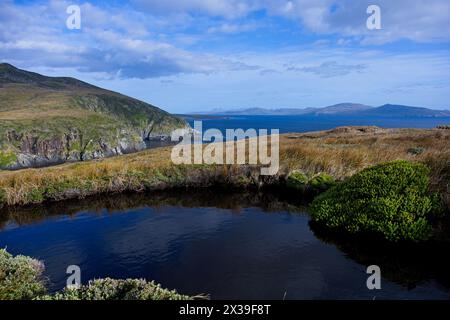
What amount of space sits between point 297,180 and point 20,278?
16.1 m

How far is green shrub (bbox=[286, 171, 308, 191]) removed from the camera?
22.7 m

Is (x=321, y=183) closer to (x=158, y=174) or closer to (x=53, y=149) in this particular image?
(x=158, y=174)

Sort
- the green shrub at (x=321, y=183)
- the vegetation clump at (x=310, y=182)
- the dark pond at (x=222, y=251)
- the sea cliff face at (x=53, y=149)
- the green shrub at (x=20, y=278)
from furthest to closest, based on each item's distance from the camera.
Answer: the sea cliff face at (x=53, y=149), the vegetation clump at (x=310, y=182), the green shrub at (x=321, y=183), the dark pond at (x=222, y=251), the green shrub at (x=20, y=278)

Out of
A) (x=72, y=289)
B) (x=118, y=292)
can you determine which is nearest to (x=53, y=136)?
(x=72, y=289)

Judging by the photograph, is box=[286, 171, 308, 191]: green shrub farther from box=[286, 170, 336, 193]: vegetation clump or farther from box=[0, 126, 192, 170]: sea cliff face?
box=[0, 126, 192, 170]: sea cliff face

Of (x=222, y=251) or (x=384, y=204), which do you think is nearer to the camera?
(x=222, y=251)

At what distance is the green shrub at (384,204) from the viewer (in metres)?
14.2

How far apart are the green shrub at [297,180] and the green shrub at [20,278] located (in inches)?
585

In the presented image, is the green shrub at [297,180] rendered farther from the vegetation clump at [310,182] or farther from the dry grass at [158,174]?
the dry grass at [158,174]

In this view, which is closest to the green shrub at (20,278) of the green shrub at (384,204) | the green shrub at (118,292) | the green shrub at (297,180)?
the green shrub at (118,292)

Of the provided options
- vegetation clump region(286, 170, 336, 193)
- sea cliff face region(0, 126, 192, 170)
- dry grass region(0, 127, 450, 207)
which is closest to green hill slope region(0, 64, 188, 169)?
sea cliff face region(0, 126, 192, 170)

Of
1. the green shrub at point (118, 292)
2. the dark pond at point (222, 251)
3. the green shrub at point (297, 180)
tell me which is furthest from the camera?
the green shrub at point (297, 180)

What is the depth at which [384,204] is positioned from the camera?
14750mm
